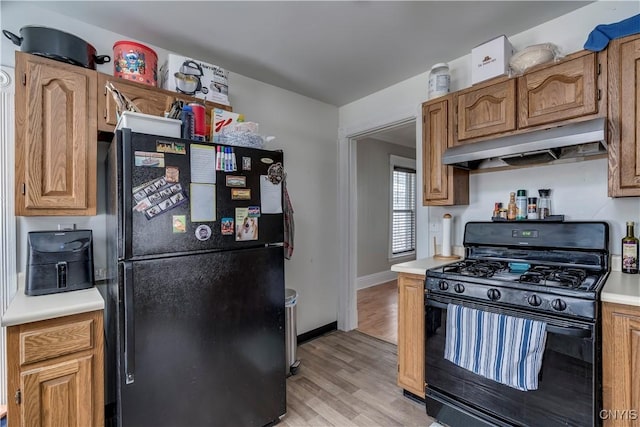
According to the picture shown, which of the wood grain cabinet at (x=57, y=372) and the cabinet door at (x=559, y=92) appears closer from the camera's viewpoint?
the wood grain cabinet at (x=57, y=372)

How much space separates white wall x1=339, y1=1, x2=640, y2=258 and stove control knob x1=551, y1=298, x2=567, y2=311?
29.0 inches

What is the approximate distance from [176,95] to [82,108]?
0.53m

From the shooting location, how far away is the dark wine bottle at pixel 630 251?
64.7 inches

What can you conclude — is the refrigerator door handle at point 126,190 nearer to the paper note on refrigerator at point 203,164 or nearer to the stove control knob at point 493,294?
the paper note on refrigerator at point 203,164

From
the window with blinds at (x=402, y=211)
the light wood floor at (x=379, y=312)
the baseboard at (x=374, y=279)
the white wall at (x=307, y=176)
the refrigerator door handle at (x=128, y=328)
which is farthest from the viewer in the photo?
the window with blinds at (x=402, y=211)

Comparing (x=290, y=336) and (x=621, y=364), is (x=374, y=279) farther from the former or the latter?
(x=621, y=364)

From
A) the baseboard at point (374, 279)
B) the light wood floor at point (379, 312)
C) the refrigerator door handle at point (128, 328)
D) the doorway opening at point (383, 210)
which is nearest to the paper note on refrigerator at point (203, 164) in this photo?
the refrigerator door handle at point (128, 328)

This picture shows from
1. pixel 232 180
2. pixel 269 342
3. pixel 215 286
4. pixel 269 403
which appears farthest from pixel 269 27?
pixel 269 403

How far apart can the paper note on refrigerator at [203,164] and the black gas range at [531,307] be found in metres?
1.44

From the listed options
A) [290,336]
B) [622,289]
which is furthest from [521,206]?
[290,336]

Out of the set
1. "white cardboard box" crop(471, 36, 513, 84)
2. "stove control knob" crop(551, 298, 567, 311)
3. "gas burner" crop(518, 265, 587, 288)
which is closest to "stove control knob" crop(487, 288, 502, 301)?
"gas burner" crop(518, 265, 587, 288)

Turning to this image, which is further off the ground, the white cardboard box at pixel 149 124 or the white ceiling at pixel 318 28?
the white ceiling at pixel 318 28

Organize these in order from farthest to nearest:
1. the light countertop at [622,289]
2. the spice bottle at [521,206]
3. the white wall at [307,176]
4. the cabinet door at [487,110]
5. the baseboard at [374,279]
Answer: the baseboard at [374,279], the white wall at [307,176], the spice bottle at [521,206], the cabinet door at [487,110], the light countertop at [622,289]

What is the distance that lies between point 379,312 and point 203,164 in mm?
3179
